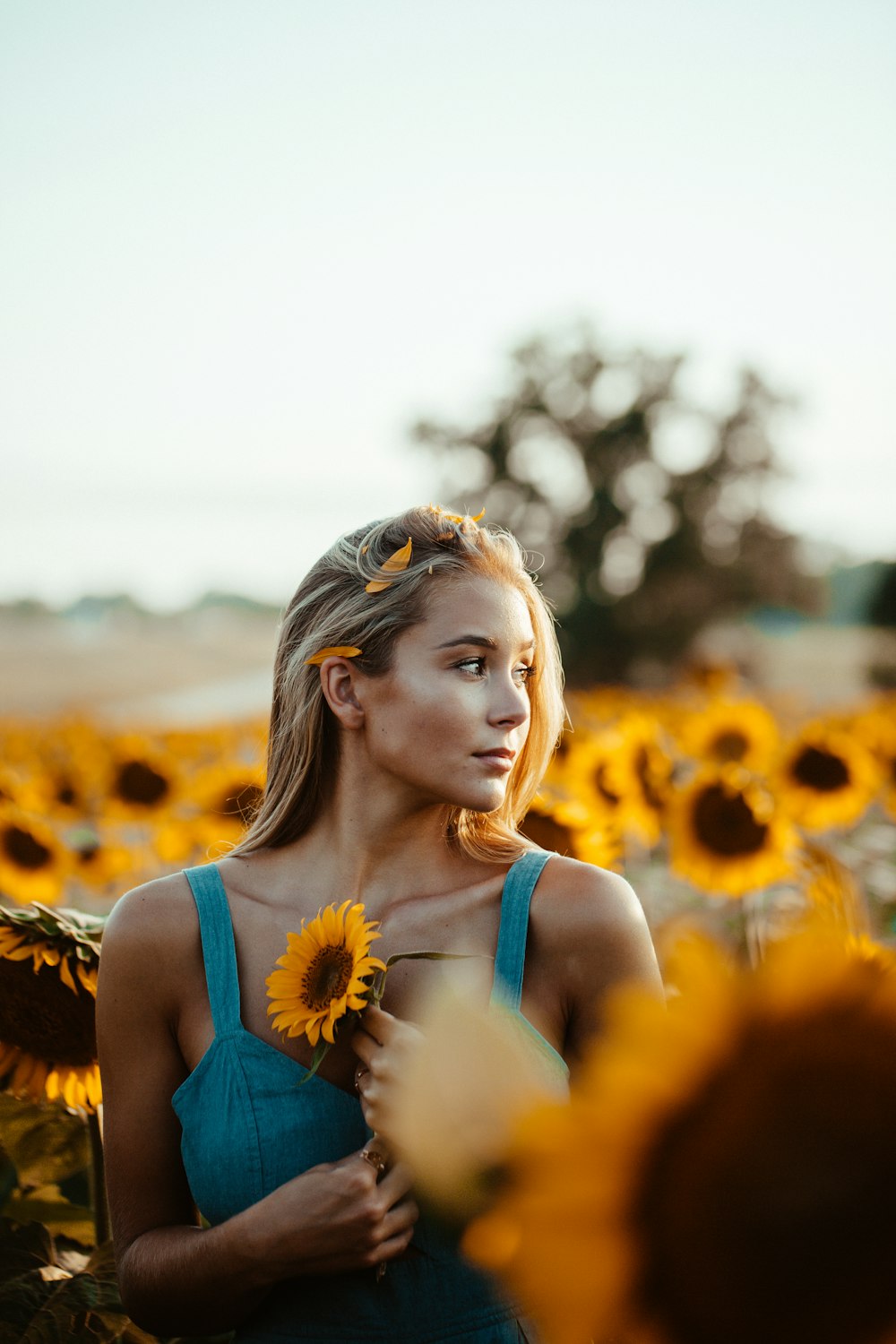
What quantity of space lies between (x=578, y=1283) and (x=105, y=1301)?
1539 mm

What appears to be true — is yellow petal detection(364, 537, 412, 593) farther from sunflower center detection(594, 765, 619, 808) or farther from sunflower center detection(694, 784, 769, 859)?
sunflower center detection(594, 765, 619, 808)

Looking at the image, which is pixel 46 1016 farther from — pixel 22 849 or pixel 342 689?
pixel 22 849

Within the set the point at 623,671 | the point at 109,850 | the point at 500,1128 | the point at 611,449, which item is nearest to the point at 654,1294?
the point at 500,1128

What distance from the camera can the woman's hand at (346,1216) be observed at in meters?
1.26

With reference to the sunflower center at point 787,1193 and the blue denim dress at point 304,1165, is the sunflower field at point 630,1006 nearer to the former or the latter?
the sunflower center at point 787,1193

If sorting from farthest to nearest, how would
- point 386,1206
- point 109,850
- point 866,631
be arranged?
point 866,631, point 109,850, point 386,1206

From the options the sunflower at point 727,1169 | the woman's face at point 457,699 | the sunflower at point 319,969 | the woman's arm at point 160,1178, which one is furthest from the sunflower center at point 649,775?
the sunflower at point 727,1169

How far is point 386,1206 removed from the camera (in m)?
1.26

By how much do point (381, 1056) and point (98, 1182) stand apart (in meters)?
1.26

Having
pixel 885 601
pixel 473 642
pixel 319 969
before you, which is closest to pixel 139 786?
pixel 473 642

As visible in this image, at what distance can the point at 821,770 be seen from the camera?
480cm

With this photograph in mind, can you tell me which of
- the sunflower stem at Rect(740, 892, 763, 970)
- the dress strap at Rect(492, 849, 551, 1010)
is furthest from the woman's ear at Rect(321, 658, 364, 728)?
the sunflower stem at Rect(740, 892, 763, 970)

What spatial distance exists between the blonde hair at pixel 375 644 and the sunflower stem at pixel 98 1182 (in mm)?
654

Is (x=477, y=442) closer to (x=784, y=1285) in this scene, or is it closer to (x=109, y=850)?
(x=109, y=850)
